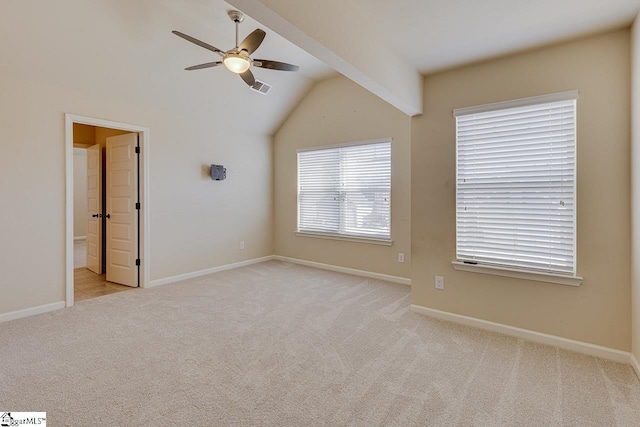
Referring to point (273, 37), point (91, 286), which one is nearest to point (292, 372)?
point (273, 37)

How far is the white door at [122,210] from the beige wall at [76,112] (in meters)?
0.25

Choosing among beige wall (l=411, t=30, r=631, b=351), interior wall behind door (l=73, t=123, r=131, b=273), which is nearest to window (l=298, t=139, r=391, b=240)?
beige wall (l=411, t=30, r=631, b=351)

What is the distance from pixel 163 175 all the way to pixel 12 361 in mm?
2709

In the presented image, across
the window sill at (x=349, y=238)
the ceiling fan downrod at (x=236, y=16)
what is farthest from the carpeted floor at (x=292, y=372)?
the ceiling fan downrod at (x=236, y=16)

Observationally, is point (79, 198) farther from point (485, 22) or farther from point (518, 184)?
point (518, 184)

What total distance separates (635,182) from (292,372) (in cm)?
282

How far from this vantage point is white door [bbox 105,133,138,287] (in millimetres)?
4332

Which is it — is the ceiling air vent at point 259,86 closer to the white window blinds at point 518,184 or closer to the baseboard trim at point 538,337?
the white window blinds at point 518,184

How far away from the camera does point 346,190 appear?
200 inches

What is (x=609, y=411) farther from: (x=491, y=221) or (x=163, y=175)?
(x=163, y=175)

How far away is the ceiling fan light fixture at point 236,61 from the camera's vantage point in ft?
9.67

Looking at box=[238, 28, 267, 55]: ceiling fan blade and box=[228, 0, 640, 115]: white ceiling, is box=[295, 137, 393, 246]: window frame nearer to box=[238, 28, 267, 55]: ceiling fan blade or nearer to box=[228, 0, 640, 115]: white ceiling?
box=[228, 0, 640, 115]: white ceiling

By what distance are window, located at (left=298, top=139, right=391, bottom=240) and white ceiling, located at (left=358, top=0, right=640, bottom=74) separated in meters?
2.03

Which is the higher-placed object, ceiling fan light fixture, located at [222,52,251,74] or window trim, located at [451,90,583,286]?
ceiling fan light fixture, located at [222,52,251,74]
